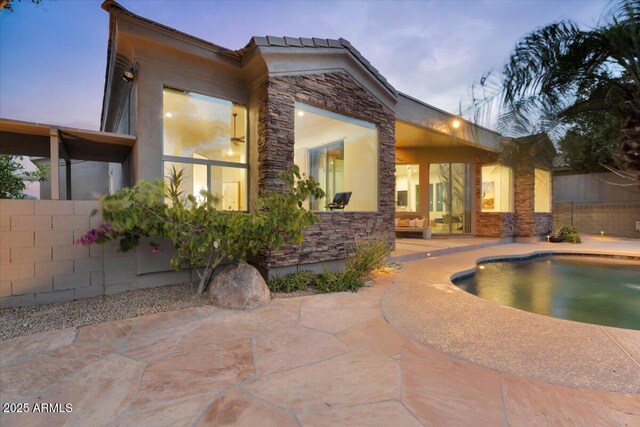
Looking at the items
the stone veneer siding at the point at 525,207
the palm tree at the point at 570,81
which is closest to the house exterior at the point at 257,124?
the palm tree at the point at 570,81

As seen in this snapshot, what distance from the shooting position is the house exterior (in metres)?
4.62

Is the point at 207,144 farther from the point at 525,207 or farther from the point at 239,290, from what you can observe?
the point at 525,207

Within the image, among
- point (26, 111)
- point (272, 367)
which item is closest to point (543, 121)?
point (272, 367)

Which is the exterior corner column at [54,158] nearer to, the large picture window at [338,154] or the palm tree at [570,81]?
the large picture window at [338,154]

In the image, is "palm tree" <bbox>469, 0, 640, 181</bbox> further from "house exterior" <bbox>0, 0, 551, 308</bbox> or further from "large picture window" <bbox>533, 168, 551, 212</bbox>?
"large picture window" <bbox>533, 168, 551, 212</bbox>

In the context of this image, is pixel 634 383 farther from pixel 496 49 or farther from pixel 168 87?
pixel 168 87

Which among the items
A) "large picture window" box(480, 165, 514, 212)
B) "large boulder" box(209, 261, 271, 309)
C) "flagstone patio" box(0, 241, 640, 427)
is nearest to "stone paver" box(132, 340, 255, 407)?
"flagstone patio" box(0, 241, 640, 427)

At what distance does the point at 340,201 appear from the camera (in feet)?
22.5

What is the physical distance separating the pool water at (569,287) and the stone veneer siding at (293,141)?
93.1 inches

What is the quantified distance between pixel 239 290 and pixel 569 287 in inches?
237

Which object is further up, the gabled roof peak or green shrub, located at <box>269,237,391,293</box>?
the gabled roof peak

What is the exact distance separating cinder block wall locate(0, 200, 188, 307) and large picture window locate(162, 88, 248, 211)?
1469 mm

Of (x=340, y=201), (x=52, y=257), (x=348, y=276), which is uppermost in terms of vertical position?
(x=340, y=201)

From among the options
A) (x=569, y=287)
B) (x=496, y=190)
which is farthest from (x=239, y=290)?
(x=496, y=190)
